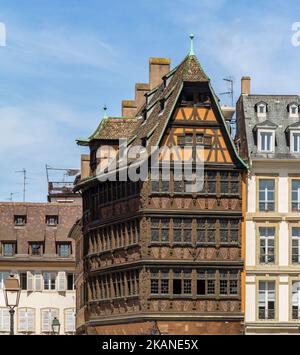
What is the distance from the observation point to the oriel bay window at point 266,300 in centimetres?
5316

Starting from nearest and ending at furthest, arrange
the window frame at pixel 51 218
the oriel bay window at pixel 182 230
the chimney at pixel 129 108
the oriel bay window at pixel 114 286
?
the oriel bay window at pixel 182 230, the oriel bay window at pixel 114 286, the chimney at pixel 129 108, the window frame at pixel 51 218

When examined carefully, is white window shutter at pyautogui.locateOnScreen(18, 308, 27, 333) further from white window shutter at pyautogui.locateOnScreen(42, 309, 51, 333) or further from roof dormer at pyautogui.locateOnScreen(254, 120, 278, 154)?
roof dormer at pyautogui.locateOnScreen(254, 120, 278, 154)

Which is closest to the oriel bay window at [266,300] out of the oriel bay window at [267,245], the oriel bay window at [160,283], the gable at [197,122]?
the oriel bay window at [267,245]

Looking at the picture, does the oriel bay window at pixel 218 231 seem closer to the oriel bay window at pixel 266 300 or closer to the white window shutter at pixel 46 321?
the oriel bay window at pixel 266 300

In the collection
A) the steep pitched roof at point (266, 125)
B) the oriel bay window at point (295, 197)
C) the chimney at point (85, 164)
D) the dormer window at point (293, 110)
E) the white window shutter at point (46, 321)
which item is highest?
the dormer window at point (293, 110)

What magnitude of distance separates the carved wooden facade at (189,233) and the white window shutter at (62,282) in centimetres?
2794

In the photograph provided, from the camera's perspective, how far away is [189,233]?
→ 52000mm

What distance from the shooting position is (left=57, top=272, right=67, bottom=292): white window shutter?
80812 mm

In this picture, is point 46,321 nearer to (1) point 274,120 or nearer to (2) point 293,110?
(1) point 274,120

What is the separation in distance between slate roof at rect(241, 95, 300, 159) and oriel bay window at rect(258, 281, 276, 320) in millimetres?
6205

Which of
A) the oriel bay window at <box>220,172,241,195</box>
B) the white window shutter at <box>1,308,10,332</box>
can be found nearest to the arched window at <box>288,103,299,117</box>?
the oriel bay window at <box>220,172,241,195</box>

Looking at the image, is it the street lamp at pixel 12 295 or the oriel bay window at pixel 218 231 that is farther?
the oriel bay window at pixel 218 231

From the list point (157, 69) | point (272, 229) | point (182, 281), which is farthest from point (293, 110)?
point (182, 281)
